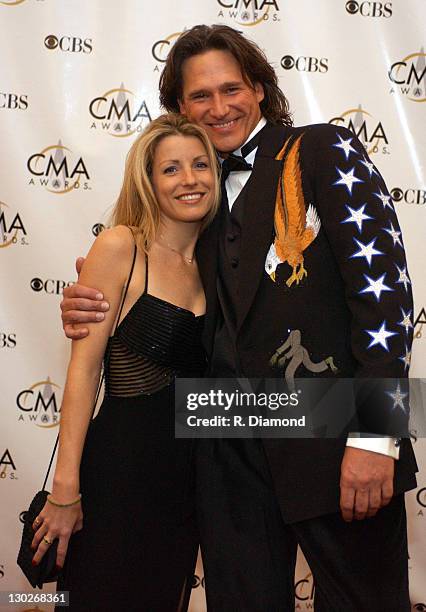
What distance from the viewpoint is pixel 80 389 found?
1763 mm

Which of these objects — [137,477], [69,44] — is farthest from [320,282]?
[69,44]

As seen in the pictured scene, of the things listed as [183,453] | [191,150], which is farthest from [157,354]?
[191,150]

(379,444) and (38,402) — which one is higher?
(38,402)

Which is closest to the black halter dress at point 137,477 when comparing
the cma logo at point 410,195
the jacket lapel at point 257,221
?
the jacket lapel at point 257,221

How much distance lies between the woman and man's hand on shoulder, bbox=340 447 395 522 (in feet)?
1.54

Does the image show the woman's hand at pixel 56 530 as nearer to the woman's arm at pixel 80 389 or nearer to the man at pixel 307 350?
the woman's arm at pixel 80 389

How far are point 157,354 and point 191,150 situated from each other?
59 cm

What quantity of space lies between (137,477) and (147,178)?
813 mm

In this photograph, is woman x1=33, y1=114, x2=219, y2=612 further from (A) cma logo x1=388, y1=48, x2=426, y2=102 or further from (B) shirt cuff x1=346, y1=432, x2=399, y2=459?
(A) cma logo x1=388, y1=48, x2=426, y2=102

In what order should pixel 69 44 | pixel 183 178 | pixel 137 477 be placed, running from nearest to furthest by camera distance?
pixel 137 477, pixel 183 178, pixel 69 44

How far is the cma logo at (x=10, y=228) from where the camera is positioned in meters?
2.75

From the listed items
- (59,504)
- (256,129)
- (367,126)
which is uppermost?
(367,126)

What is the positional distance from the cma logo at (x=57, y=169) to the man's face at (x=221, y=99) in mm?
845

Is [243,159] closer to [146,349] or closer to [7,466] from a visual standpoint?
[146,349]
